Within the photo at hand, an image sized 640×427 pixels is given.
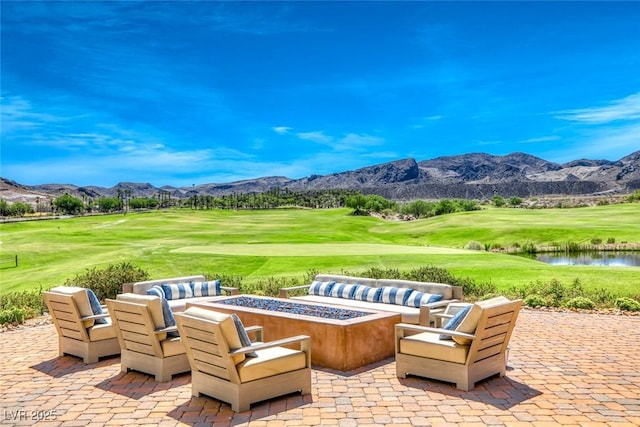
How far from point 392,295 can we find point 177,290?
15.4ft

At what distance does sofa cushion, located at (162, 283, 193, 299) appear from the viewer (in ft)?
37.2

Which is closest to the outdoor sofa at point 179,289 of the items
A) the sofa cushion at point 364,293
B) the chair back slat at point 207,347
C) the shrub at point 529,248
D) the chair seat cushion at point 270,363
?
the sofa cushion at point 364,293

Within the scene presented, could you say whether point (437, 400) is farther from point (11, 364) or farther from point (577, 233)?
point (577, 233)

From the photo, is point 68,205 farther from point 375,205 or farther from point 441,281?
point 441,281

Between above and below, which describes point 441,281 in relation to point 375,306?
below

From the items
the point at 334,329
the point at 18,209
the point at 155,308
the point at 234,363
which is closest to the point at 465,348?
the point at 334,329

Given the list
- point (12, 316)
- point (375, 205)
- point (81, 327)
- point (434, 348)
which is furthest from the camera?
point (375, 205)

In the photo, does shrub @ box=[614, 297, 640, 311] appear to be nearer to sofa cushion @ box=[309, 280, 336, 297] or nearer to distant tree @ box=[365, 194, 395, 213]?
sofa cushion @ box=[309, 280, 336, 297]

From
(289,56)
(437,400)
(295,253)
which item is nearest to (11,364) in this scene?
(437,400)

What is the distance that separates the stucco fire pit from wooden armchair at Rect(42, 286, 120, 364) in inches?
80.2

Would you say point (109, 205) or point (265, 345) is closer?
point (265, 345)

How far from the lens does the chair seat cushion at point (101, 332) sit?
27.0 feet

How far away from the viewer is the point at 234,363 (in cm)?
600

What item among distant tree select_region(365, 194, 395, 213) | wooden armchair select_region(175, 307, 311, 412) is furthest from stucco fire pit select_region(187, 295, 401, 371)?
distant tree select_region(365, 194, 395, 213)
